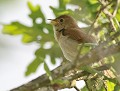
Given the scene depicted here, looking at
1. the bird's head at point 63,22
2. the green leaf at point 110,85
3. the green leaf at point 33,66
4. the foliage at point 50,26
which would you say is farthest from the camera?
the bird's head at point 63,22

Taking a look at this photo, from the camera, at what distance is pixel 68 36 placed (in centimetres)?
554

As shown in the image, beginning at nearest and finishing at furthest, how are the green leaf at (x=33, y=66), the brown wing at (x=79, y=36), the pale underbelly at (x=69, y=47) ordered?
the brown wing at (x=79, y=36)
the pale underbelly at (x=69, y=47)
the green leaf at (x=33, y=66)

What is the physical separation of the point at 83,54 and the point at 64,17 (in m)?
2.78

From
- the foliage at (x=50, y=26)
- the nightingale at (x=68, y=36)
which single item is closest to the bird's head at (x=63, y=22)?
the nightingale at (x=68, y=36)

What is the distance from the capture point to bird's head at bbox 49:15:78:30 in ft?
20.2

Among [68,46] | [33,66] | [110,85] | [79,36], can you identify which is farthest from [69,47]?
[110,85]

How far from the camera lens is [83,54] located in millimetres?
3412

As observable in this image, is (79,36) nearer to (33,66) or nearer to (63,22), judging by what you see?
(33,66)

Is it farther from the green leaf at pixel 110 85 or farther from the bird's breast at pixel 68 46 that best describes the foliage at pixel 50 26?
the green leaf at pixel 110 85

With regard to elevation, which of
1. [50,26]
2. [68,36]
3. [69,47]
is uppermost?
[50,26]

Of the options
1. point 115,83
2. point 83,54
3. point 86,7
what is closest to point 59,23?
point 86,7

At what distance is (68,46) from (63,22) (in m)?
1.05

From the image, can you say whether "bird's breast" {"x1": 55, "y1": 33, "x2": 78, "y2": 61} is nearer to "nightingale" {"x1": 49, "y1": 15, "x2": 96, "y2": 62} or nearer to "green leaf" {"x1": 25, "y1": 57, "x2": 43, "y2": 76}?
"nightingale" {"x1": 49, "y1": 15, "x2": 96, "y2": 62}

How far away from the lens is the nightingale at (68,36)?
16.7ft
